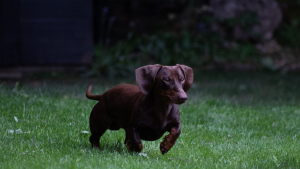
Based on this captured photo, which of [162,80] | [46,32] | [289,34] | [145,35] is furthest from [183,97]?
[289,34]

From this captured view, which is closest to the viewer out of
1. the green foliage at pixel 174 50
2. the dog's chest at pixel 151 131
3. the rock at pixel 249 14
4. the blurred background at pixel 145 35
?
the dog's chest at pixel 151 131

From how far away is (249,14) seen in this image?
1295 cm

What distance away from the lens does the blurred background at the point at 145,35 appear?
424 inches

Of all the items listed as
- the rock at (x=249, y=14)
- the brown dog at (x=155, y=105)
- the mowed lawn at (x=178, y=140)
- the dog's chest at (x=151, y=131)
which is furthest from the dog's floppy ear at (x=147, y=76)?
the rock at (x=249, y=14)

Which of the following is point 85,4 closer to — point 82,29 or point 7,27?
point 82,29

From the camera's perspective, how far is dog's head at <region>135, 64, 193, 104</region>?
134 inches

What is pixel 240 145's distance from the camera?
452 cm

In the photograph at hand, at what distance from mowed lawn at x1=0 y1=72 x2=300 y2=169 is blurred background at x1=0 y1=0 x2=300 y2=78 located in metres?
3.62

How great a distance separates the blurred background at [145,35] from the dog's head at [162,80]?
6.75 metres

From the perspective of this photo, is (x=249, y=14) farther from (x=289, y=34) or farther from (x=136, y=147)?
(x=136, y=147)

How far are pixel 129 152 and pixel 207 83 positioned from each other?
6.29 metres

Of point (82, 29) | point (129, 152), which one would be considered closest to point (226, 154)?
point (129, 152)

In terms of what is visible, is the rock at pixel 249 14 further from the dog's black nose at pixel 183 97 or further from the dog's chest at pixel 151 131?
the dog's black nose at pixel 183 97

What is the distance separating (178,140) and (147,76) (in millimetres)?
1382
